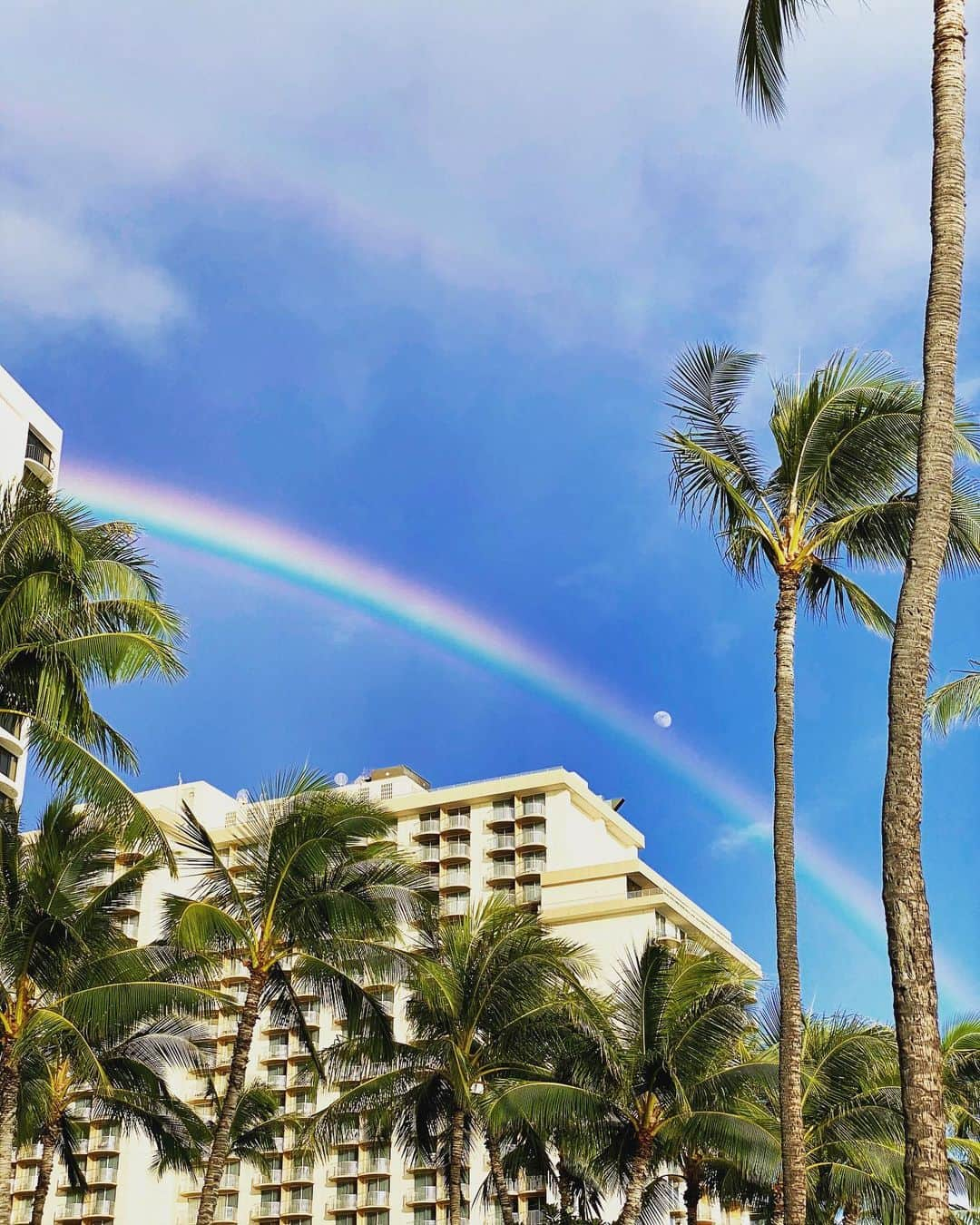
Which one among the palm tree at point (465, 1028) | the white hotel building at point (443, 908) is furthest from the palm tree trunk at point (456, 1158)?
the white hotel building at point (443, 908)

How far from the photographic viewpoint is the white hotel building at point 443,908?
264ft

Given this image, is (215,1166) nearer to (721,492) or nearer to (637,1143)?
(637,1143)

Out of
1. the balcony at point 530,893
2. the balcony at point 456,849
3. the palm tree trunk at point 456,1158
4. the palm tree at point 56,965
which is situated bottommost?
the palm tree trunk at point 456,1158

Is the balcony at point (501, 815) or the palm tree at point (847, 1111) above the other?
the balcony at point (501, 815)

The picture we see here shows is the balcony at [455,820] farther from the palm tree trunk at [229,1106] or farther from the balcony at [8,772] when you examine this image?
the palm tree trunk at [229,1106]

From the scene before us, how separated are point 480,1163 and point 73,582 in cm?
6327

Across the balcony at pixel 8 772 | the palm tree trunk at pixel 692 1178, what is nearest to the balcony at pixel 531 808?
the balcony at pixel 8 772

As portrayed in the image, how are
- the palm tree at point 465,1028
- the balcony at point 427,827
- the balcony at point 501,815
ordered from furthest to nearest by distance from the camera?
the balcony at point 427,827, the balcony at point 501,815, the palm tree at point 465,1028

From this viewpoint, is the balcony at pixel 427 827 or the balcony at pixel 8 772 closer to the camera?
the balcony at pixel 8 772

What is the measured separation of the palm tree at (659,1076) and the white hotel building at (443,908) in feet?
161

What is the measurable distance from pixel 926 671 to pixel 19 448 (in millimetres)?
63826

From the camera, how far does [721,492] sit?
22.7m

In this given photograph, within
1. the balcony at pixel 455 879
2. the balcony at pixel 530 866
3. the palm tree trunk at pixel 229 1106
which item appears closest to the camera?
the palm tree trunk at pixel 229 1106

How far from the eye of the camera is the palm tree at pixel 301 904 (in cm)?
2892
